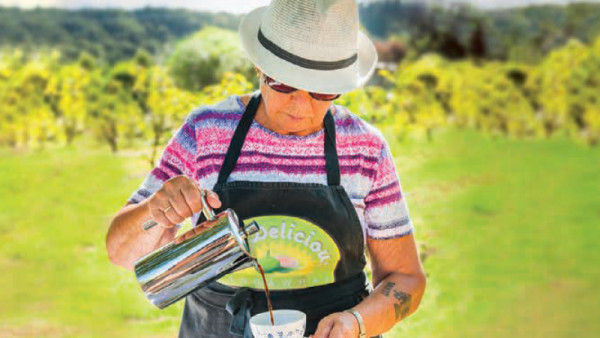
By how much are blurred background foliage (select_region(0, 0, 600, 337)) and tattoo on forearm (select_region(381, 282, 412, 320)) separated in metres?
2.49

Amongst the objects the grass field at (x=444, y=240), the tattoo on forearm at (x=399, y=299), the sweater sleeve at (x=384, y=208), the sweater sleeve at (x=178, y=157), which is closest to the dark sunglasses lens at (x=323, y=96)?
the sweater sleeve at (x=384, y=208)

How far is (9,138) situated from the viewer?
7012 millimetres

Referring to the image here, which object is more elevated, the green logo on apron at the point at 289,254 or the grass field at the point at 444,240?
the green logo on apron at the point at 289,254

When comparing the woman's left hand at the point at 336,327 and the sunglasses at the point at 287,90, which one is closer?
the woman's left hand at the point at 336,327

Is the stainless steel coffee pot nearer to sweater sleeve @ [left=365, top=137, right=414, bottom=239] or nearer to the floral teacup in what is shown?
the floral teacup

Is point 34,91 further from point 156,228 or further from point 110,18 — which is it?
point 156,228

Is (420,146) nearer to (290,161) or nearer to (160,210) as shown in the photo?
(290,161)

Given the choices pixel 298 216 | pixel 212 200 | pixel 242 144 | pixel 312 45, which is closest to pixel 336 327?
pixel 298 216

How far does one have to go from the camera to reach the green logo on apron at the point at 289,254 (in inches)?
71.5

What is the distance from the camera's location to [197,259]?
1.69 meters

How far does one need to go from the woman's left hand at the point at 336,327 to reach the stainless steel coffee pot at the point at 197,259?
0.22 meters

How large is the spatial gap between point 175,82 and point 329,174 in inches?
154

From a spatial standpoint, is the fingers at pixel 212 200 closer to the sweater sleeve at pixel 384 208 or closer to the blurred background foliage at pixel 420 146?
the sweater sleeve at pixel 384 208

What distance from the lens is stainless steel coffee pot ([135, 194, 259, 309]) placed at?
1652 millimetres
